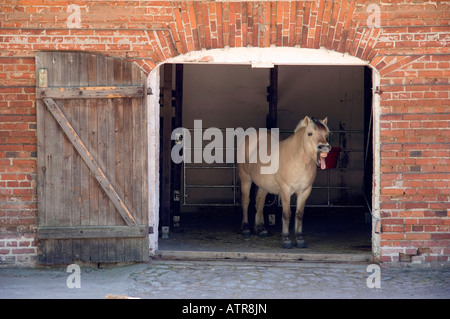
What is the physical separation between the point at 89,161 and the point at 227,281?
2.20 meters

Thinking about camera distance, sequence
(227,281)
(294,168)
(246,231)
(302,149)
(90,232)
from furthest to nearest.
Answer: (246,231), (294,168), (302,149), (90,232), (227,281)

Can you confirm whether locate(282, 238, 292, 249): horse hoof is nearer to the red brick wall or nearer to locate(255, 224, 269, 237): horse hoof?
locate(255, 224, 269, 237): horse hoof

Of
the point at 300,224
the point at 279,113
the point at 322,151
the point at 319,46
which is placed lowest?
the point at 300,224

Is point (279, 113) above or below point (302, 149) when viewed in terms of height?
above

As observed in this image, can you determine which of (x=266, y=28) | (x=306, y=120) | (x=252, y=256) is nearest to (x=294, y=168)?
(x=306, y=120)

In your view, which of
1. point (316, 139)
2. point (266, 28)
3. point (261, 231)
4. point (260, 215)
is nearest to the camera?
point (266, 28)

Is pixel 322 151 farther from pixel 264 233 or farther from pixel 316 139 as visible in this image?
pixel 264 233

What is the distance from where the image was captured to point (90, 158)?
8.09 m

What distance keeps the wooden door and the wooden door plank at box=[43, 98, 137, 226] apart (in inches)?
0.5

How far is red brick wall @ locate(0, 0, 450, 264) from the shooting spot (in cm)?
796

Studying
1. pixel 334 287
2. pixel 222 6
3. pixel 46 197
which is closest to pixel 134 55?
pixel 222 6

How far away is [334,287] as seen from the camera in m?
7.37

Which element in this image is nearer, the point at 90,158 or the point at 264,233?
the point at 90,158

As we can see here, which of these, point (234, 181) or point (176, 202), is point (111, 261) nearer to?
point (176, 202)
